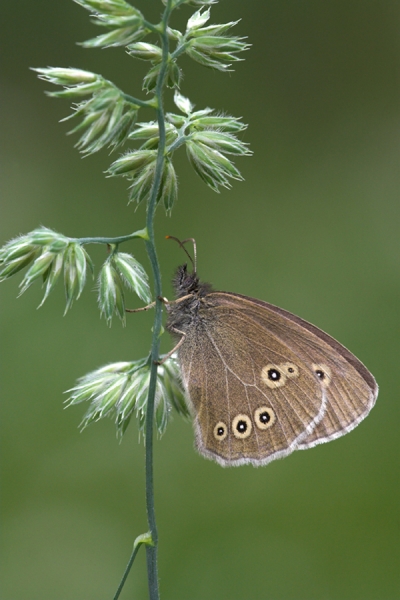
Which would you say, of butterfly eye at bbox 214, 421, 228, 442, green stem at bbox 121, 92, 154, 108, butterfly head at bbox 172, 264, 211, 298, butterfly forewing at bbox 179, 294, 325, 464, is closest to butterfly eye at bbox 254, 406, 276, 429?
butterfly forewing at bbox 179, 294, 325, 464

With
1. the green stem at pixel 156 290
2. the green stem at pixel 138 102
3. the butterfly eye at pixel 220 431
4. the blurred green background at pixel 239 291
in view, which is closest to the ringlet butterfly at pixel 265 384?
the butterfly eye at pixel 220 431

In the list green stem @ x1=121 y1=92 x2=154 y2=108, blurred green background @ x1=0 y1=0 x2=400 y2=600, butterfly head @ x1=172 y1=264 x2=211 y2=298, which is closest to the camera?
green stem @ x1=121 y1=92 x2=154 y2=108

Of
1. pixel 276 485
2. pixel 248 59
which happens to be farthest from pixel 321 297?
pixel 248 59

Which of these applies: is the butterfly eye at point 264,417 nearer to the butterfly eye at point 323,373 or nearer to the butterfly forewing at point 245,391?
the butterfly forewing at point 245,391

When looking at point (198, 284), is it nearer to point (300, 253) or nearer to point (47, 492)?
point (47, 492)

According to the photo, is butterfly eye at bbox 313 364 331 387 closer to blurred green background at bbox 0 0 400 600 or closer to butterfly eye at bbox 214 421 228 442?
butterfly eye at bbox 214 421 228 442

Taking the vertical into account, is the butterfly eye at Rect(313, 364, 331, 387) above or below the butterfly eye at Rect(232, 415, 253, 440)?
above
